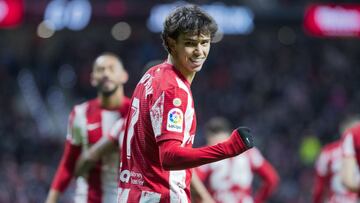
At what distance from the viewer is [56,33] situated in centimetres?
2348

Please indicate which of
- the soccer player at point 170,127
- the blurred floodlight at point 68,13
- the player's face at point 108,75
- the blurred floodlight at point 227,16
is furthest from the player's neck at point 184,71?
the blurred floodlight at point 227,16

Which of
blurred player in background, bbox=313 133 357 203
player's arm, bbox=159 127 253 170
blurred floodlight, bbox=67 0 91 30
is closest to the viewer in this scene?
player's arm, bbox=159 127 253 170

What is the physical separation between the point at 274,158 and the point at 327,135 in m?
1.60

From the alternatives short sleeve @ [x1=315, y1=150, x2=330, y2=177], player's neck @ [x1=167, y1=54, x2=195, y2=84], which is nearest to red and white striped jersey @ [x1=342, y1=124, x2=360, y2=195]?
player's neck @ [x1=167, y1=54, x2=195, y2=84]

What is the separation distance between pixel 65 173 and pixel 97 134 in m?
0.40

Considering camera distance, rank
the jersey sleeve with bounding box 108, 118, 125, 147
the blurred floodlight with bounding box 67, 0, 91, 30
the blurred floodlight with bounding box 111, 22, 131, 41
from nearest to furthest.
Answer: the jersey sleeve with bounding box 108, 118, 125, 147 → the blurred floodlight with bounding box 67, 0, 91, 30 → the blurred floodlight with bounding box 111, 22, 131, 41

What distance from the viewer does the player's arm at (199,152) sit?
4.26 metres

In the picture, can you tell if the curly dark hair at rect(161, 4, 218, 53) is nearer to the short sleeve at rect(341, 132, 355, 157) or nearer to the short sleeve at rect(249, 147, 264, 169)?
the short sleeve at rect(341, 132, 355, 157)

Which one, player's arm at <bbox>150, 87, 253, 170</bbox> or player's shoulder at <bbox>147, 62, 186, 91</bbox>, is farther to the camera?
player's shoulder at <bbox>147, 62, 186, 91</bbox>

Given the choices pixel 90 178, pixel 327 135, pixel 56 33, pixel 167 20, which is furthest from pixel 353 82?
pixel 167 20

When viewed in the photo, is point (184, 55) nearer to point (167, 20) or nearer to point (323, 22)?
point (167, 20)

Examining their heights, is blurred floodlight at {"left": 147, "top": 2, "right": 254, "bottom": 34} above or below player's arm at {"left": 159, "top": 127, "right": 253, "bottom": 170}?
above

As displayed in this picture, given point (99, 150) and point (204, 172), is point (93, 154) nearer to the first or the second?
point (99, 150)

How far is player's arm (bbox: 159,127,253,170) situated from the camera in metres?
4.26
